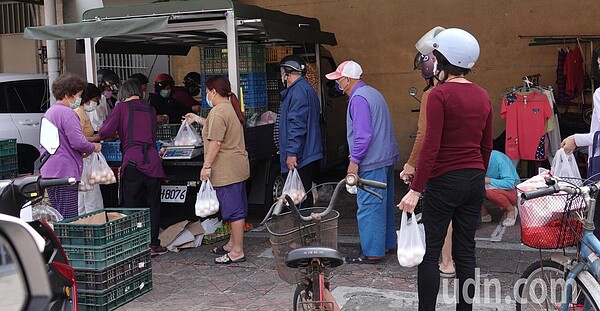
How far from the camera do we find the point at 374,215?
19.5ft

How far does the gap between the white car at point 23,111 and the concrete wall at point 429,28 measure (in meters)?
4.70

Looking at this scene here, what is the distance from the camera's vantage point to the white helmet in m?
3.87

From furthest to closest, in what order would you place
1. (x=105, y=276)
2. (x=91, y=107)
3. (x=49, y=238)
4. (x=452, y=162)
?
(x=91, y=107) < (x=105, y=276) < (x=452, y=162) < (x=49, y=238)

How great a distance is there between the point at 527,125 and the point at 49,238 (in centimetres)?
711

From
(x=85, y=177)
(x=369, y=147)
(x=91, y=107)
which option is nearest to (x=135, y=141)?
(x=85, y=177)

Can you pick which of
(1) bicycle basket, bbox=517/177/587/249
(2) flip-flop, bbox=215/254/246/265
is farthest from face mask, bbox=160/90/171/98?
(1) bicycle basket, bbox=517/177/587/249

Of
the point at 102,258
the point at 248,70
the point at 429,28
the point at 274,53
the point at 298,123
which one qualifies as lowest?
the point at 102,258

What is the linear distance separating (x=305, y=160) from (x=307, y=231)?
10.1 feet

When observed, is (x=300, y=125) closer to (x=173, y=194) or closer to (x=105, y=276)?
(x=173, y=194)

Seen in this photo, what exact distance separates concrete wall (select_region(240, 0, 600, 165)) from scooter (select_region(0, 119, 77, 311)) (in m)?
8.74

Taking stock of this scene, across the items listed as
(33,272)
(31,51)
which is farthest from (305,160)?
(31,51)

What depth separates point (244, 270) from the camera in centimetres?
621

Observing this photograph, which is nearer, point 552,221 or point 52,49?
point 552,221

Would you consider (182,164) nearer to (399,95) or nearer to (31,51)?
(399,95)
